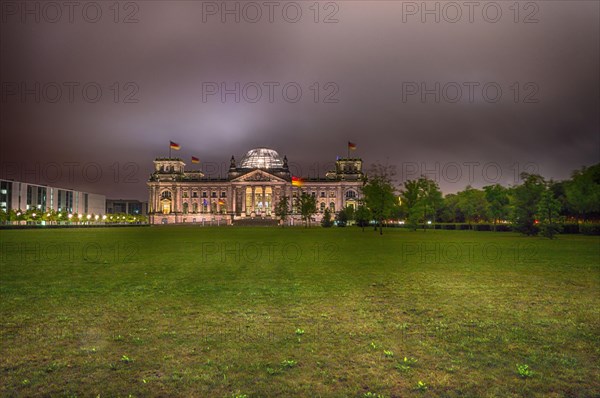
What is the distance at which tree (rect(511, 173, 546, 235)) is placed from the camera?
172 feet

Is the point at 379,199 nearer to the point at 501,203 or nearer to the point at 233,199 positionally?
the point at 501,203

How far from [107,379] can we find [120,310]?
500 centimetres

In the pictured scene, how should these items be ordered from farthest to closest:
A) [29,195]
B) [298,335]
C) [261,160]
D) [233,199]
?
[261,160]
[233,199]
[29,195]
[298,335]

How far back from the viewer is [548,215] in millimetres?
50000

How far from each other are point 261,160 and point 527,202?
13124 centimetres

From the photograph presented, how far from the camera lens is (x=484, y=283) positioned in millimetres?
16312

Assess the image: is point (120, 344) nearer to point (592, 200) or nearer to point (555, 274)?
point (555, 274)

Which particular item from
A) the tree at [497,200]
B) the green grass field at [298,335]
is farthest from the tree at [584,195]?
the green grass field at [298,335]

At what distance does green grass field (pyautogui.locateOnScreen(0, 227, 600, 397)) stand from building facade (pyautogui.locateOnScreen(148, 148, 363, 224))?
5656 inches

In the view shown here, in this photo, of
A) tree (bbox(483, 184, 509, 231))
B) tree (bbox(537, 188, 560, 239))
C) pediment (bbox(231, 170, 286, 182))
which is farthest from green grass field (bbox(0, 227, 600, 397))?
pediment (bbox(231, 170, 286, 182))

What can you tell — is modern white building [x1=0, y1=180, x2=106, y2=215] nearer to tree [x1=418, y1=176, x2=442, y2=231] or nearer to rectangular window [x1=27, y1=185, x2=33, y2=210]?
Result: rectangular window [x1=27, y1=185, x2=33, y2=210]

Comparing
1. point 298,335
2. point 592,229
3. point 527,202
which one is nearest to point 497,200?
point 592,229

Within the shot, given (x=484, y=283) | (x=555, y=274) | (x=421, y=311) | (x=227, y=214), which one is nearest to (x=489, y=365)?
(x=421, y=311)

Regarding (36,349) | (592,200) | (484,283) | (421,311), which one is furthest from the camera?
(592,200)
